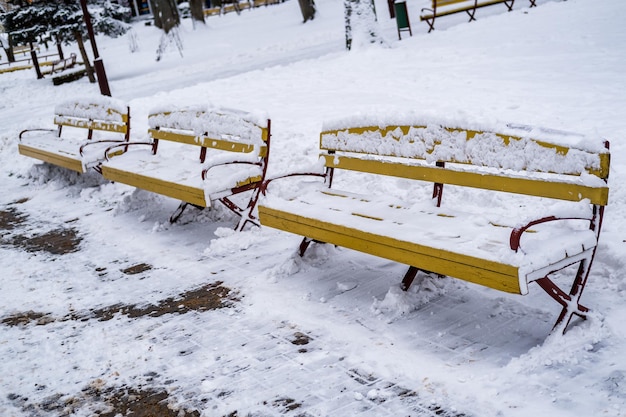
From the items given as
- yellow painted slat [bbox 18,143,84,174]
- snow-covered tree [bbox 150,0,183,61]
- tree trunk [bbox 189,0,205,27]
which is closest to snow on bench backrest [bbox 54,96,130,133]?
yellow painted slat [bbox 18,143,84,174]

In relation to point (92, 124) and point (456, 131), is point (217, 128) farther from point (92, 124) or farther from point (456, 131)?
point (92, 124)

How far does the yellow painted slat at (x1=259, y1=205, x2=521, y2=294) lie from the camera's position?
331 cm

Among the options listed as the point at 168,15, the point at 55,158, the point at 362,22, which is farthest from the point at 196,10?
the point at 55,158

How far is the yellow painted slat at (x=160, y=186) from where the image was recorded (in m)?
5.56

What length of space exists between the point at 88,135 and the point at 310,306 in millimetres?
5588

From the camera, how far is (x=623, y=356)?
131 inches

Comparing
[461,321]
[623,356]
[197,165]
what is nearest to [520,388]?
[623,356]

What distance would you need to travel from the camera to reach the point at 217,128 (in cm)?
630

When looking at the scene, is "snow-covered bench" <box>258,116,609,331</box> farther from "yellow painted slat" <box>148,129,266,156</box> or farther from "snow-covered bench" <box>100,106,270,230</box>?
"yellow painted slat" <box>148,129,266,156</box>

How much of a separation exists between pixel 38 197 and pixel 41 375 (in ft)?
17.1

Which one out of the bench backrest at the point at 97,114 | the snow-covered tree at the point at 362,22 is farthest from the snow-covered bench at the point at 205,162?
the snow-covered tree at the point at 362,22

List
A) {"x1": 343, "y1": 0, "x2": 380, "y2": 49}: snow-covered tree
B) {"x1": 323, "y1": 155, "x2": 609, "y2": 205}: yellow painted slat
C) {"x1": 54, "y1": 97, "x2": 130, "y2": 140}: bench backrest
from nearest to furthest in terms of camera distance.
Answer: {"x1": 323, "y1": 155, "x2": 609, "y2": 205}: yellow painted slat → {"x1": 54, "y1": 97, "x2": 130, "y2": 140}: bench backrest → {"x1": 343, "y1": 0, "x2": 380, "y2": 49}: snow-covered tree

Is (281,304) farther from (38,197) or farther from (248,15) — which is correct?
(248,15)

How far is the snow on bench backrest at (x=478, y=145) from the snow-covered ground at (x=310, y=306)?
0.17m
